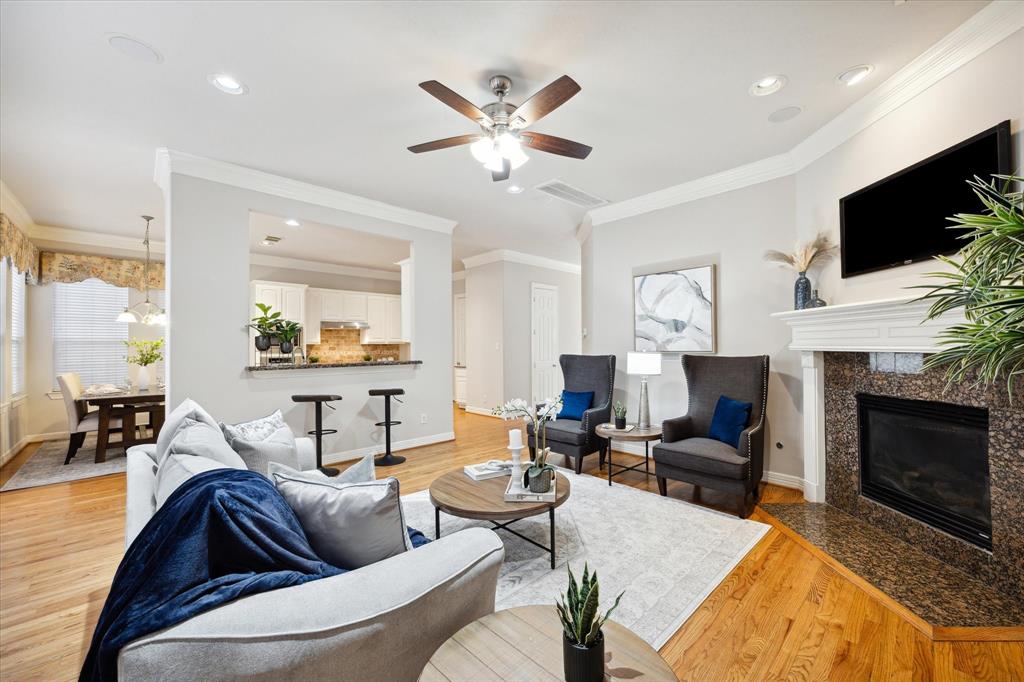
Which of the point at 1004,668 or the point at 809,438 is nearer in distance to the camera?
the point at 1004,668

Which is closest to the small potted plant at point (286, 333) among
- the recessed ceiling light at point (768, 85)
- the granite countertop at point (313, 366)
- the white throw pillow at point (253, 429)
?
the granite countertop at point (313, 366)

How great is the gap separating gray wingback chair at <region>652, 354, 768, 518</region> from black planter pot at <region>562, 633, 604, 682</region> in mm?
2492

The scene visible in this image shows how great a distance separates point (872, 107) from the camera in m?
2.83

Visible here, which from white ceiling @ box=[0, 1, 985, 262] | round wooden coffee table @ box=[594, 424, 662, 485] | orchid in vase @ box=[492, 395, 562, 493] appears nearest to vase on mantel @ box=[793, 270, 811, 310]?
white ceiling @ box=[0, 1, 985, 262]

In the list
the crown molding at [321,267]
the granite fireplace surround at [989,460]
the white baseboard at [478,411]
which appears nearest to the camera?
the granite fireplace surround at [989,460]

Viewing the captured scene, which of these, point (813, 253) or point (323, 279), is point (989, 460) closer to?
point (813, 253)

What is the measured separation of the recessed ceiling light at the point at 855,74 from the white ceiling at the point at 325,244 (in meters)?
4.32

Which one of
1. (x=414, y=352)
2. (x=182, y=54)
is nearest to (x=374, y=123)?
(x=182, y=54)

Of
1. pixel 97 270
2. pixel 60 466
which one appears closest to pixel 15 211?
pixel 97 270

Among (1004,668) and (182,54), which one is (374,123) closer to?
(182,54)

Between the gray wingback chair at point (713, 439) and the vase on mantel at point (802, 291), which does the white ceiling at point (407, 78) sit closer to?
the vase on mantel at point (802, 291)

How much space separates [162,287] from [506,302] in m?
5.09

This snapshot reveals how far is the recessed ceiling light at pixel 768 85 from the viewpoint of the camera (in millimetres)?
2621

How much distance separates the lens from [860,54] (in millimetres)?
2412
